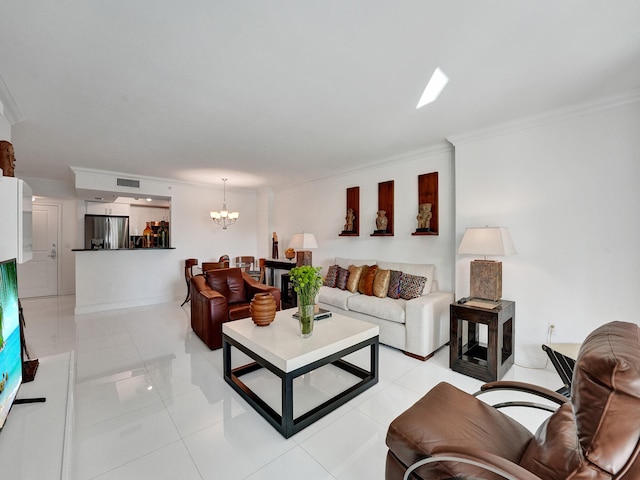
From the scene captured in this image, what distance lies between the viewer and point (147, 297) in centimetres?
569

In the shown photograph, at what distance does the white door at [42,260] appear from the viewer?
616cm

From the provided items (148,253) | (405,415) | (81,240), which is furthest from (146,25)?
(81,240)

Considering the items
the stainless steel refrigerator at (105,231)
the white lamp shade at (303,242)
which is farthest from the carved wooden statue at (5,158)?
the stainless steel refrigerator at (105,231)

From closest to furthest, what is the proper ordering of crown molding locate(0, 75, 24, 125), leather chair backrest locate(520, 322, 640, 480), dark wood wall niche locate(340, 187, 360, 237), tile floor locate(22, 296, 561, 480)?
leather chair backrest locate(520, 322, 640, 480) → tile floor locate(22, 296, 561, 480) → crown molding locate(0, 75, 24, 125) → dark wood wall niche locate(340, 187, 360, 237)

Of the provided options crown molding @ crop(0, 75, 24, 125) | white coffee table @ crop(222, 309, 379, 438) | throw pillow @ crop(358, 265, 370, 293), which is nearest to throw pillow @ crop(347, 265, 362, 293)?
throw pillow @ crop(358, 265, 370, 293)

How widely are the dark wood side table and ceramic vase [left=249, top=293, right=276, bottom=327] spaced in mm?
1779

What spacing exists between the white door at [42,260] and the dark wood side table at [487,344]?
8185mm

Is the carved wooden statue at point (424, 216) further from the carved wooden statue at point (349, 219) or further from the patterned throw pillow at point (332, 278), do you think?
the patterned throw pillow at point (332, 278)

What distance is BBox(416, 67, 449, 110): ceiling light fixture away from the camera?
2.10 m

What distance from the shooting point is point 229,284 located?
4.07 meters

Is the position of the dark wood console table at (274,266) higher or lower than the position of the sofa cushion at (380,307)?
higher

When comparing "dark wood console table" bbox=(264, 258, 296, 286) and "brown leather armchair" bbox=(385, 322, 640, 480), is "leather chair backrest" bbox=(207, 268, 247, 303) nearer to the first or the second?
"dark wood console table" bbox=(264, 258, 296, 286)

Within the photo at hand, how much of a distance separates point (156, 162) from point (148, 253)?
7.08 ft

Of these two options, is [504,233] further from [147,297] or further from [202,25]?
[147,297]
